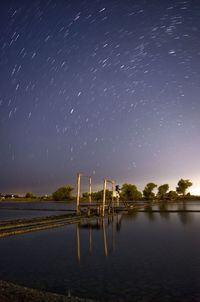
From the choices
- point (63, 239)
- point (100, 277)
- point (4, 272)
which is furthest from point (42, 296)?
point (63, 239)

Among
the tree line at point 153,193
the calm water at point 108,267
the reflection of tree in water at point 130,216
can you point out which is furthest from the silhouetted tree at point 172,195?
the calm water at point 108,267

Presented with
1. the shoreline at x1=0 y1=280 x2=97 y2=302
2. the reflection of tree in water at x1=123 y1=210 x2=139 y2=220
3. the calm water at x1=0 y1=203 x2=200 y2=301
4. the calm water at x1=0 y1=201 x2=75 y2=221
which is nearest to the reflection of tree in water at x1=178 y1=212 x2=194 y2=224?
the reflection of tree in water at x1=123 y1=210 x2=139 y2=220

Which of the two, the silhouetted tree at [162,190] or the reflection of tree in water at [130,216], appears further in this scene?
the silhouetted tree at [162,190]

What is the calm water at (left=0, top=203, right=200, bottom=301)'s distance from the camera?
1020cm

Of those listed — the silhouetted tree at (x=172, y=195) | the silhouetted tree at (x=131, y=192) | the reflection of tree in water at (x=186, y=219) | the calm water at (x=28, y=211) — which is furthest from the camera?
the silhouetted tree at (x=172, y=195)

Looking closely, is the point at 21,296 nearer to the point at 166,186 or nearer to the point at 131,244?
the point at 131,244

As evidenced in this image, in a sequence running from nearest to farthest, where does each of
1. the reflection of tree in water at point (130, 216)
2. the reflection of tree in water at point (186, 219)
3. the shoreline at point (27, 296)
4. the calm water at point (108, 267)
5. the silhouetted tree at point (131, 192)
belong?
the shoreline at point (27, 296), the calm water at point (108, 267), the reflection of tree in water at point (186, 219), the reflection of tree in water at point (130, 216), the silhouetted tree at point (131, 192)

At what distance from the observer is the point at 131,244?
20.5 meters

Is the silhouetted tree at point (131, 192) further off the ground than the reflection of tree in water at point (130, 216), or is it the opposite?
the silhouetted tree at point (131, 192)

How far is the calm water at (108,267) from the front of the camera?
33.5 ft

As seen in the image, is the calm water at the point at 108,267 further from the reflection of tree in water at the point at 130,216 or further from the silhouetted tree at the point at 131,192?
the silhouetted tree at the point at 131,192

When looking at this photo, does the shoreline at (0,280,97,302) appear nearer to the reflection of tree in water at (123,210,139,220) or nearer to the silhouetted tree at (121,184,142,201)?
the reflection of tree in water at (123,210,139,220)

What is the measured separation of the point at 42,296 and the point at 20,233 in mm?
17053

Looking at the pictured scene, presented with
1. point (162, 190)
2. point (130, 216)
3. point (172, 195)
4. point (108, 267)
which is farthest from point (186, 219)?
point (162, 190)
